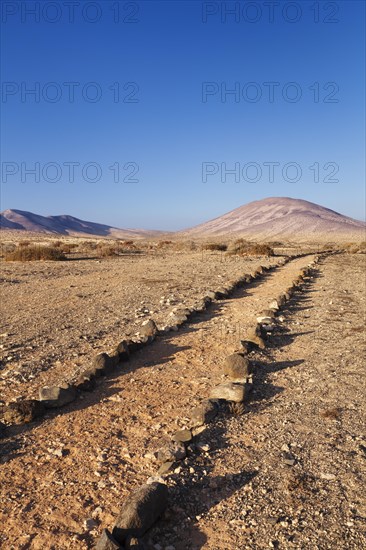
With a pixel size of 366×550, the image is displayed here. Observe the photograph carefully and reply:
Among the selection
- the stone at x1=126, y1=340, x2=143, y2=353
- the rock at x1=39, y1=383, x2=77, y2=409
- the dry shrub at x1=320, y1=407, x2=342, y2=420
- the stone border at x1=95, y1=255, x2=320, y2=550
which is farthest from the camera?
the stone at x1=126, y1=340, x2=143, y2=353

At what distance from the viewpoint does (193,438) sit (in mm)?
4141

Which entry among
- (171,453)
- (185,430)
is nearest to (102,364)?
(185,430)

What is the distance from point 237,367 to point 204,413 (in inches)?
54.3

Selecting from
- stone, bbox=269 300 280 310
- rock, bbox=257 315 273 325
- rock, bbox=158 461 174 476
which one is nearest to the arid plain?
rock, bbox=158 461 174 476

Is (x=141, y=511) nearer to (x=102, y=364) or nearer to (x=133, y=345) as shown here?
(x=102, y=364)

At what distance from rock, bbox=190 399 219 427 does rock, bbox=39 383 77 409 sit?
1.40 metres

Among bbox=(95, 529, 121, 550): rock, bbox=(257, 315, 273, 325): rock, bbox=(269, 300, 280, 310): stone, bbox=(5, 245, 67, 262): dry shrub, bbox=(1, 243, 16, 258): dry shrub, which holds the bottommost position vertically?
bbox=(95, 529, 121, 550): rock

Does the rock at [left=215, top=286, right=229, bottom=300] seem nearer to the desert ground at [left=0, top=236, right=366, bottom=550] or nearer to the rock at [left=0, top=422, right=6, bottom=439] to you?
the desert ground at [left=0, top=236, right=366, bottom=550]

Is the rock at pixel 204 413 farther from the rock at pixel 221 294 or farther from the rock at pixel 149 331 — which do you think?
the rock at pixel 221 294

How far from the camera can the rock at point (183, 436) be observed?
4043 mm

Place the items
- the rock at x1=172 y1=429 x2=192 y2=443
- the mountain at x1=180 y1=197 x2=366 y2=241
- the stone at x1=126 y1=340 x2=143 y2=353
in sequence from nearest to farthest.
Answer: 1. the rock at x1=172 y1=429 x2=192 y2=443
2. the stone at x1=126 y1=340 x2=143 y2=353
3. the mountain at x1=180 y1=197 x2=366 y2=241

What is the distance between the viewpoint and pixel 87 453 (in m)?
3.97

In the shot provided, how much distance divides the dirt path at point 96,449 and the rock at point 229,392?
8.9 inches

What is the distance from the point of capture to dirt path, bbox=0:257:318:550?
309 cm
